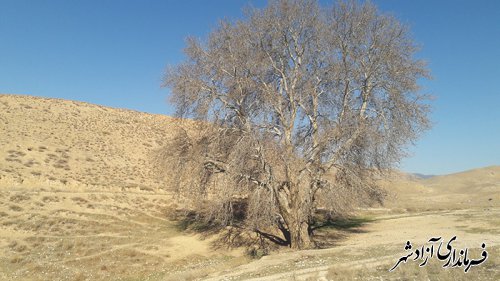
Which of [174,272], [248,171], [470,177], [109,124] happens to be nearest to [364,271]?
[248,171]

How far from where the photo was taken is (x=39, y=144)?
1491 inches

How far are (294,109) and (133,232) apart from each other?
12.5 m

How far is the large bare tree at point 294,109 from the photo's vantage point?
16.6 m

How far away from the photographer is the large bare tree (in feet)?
54.6

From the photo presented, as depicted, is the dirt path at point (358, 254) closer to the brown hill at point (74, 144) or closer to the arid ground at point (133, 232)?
the arid ground at point (133, 232)

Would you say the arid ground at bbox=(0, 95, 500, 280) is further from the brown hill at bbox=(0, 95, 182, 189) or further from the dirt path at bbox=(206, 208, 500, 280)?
the brown hill at bbox=(0, 95, 182, 189)

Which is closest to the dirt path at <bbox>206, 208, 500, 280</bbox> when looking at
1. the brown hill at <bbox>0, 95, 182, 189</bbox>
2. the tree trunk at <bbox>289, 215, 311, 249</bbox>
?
the tree trunk at <bbox>289, 215, 311, 249</bbox>

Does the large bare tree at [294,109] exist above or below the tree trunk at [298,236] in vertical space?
above

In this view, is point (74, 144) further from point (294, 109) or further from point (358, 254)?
point (358, 254)

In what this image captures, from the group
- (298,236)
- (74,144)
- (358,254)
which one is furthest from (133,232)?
(74,144)

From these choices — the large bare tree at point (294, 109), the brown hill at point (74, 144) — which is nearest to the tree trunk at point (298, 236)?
the large bare tree at point (294, 109)

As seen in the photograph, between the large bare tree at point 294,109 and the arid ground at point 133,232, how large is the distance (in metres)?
2.39

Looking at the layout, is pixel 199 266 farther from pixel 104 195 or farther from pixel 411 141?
pixel 104 195

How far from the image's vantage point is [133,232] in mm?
21844
